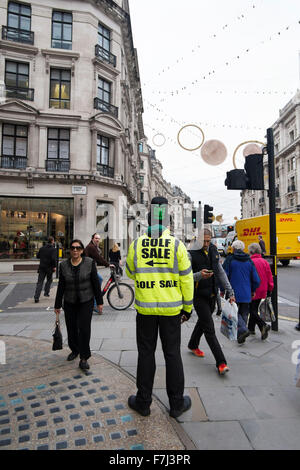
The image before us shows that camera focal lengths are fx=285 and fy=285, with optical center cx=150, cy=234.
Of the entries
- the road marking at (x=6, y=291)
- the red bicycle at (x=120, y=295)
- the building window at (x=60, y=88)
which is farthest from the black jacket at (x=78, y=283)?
the building window at (x=60, y=88)

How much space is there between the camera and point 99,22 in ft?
65.3

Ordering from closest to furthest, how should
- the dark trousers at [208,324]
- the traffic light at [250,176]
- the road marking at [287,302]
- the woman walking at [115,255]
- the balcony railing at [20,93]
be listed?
the dark trousers at [208,324], the traffic light at [250,176], the road marking at [287,302], the woman walking at [115,255], the balcony railing at [20,93]

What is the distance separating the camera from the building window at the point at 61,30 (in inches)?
740

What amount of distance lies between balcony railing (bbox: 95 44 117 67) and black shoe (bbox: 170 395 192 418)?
21.9 m

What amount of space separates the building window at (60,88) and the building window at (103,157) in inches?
119

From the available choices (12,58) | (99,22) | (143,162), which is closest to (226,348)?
(12,58)

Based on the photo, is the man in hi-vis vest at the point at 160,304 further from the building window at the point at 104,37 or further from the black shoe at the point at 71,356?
the building window at the point at 104,37

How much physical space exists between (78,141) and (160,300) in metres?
18.0

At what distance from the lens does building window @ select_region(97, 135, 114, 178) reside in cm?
1978

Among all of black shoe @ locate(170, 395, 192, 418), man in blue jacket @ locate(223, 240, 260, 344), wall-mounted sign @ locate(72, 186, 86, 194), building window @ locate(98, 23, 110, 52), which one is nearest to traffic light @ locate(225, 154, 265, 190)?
man in blue jacket @ locate(223, 240, 260, 344)

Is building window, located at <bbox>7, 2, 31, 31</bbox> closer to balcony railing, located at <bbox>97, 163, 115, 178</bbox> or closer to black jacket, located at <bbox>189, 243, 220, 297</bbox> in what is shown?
balcony railing, located at <bbox>97, 163, 115, 178</bbox>

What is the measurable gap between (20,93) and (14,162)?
4.47 meters

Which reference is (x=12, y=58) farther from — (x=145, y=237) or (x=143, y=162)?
(x=143, y=162)

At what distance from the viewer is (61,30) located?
18891mm
